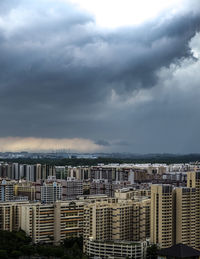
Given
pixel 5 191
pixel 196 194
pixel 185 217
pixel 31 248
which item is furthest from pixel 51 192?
pixel 185 217

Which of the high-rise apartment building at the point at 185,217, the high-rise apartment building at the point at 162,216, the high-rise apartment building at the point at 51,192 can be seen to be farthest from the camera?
the high-rise apartment building at the point at 51,192

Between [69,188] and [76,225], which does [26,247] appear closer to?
[76,225]

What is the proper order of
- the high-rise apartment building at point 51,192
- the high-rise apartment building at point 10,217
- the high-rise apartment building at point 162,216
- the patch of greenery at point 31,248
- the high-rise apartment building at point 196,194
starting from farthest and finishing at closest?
the high-rise apartment building at point 51,192 < the high-rise apartment building at point 10,217 < the high-rise apartment building at point 196,194 < the high-rise apartment building at point 162,216 < the patch of greenery at point 31,248

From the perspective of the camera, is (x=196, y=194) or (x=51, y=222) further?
(x=51, y=222)

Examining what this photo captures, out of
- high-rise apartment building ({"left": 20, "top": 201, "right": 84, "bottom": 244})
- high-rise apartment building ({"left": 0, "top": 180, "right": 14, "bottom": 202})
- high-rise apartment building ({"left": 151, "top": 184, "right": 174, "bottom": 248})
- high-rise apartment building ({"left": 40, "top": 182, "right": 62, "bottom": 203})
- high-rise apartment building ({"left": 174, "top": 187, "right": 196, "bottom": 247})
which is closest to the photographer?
high-rise apartment building ({"left": 151, "top": 184, "right": 174, "bottom": 248})

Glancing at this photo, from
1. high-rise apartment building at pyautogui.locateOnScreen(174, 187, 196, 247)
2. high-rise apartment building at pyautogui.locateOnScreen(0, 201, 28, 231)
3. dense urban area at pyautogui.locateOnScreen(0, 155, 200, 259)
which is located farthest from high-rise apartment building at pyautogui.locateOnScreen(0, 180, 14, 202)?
high-rise apartment building at pyautogui.locateOnScreen(174, 187, 196, 247)

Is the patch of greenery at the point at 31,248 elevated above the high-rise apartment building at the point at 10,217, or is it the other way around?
→ the high-rise apartment building at the point at 10,217

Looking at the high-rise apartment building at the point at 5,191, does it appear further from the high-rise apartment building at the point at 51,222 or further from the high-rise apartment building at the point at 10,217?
the high-rise apartment building at the point at 51,222

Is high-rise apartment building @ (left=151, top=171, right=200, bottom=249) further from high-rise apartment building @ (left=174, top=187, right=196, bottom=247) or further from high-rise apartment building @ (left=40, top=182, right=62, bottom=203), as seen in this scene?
high-rise apartment building @ (left=40, top=182, right=62, bottom=203)

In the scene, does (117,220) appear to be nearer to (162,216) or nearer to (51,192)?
(162,216)

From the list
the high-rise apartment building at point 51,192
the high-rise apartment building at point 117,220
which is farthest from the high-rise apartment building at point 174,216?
the high-rise apartment building at point 51,192

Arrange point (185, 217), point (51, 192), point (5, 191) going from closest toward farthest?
point (185, 217) → point (5, 191) → point (51, 192)
